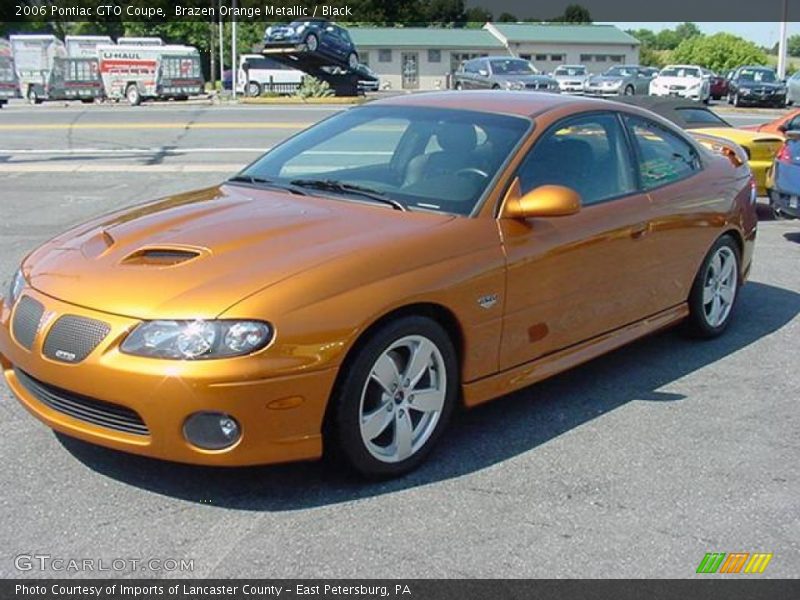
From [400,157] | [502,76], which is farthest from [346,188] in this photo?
[502,76]

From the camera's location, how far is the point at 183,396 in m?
3.31

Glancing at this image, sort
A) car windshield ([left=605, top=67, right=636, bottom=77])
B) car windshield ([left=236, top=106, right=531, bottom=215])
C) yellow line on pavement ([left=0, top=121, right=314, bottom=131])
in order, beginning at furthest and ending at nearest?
car windshield ([left=605, top=67, right=636, bottom=77]), yellow line on pavement ([left=0, top=121, right=314, bottom=131]), car windshield ([left=236, top=106, right=531, bottom=215])

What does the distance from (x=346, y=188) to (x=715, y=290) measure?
8.92 feet

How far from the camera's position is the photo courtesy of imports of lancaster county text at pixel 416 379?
3.29m

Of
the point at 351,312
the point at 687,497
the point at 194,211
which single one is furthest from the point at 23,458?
the point at 687,497

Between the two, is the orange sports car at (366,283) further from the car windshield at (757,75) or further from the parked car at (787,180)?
the car windshield at (757,75)

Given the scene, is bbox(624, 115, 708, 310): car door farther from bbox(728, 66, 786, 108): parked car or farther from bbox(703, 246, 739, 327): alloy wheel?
bbox(728, 66, 786, 108): parked car

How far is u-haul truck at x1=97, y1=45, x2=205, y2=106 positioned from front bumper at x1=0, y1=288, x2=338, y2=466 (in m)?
39.6

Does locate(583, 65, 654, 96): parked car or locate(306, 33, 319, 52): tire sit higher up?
locate(306, 33, 319, 52): tire

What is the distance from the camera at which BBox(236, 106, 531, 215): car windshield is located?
4398mm

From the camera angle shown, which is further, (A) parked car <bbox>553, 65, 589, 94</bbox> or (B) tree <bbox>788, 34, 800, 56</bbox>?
(B) tree <bbox>788, 34, 800, 56</bbox>
